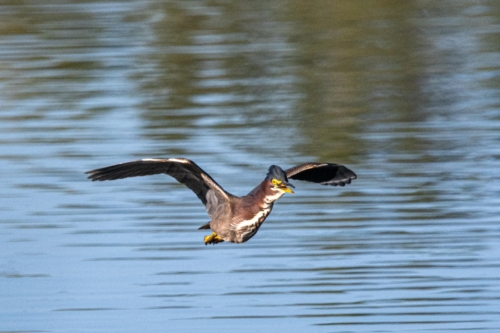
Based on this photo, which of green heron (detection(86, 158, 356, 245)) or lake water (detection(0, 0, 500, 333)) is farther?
lake water (detection(0, 0, 500, 333))

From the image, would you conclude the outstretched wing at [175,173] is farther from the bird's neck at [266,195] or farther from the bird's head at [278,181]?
the bird's head at [278,181]

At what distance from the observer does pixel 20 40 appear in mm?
19625

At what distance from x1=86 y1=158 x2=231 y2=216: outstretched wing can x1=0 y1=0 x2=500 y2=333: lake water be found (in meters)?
2.12

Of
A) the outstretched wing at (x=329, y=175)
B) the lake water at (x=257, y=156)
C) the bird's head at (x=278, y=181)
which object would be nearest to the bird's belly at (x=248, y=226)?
the bird's head at (x=278, y=181)

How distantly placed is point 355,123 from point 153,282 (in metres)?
5.23

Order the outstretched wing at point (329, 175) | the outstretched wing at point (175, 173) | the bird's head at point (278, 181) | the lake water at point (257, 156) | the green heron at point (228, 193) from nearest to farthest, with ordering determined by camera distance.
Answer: the bird's head at point (278, 181) → the green heron at point (228, 193) → the outstretched wing at point (175, 173) → the outstretched wing at point (329, 175) → the lake water at point (257, 156)

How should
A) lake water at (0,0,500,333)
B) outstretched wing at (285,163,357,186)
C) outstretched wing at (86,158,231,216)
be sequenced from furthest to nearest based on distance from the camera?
lake water at (0,0,500,333) → outstretched wing at (285,163,357,186) → outstretched wing at (86,158,231,216)

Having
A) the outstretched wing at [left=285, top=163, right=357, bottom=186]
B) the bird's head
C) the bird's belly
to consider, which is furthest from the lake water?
the bird's head

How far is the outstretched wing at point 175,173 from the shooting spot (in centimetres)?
702

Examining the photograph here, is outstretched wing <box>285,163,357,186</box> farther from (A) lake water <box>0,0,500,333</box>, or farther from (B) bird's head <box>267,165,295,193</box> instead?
(A) lake water <box>0,0,500,333</box>

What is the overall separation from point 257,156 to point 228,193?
6.15 metres

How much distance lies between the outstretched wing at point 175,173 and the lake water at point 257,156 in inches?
83.4

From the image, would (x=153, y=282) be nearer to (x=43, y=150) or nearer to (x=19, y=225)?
(x=19, y=225)

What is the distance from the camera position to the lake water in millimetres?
9586
